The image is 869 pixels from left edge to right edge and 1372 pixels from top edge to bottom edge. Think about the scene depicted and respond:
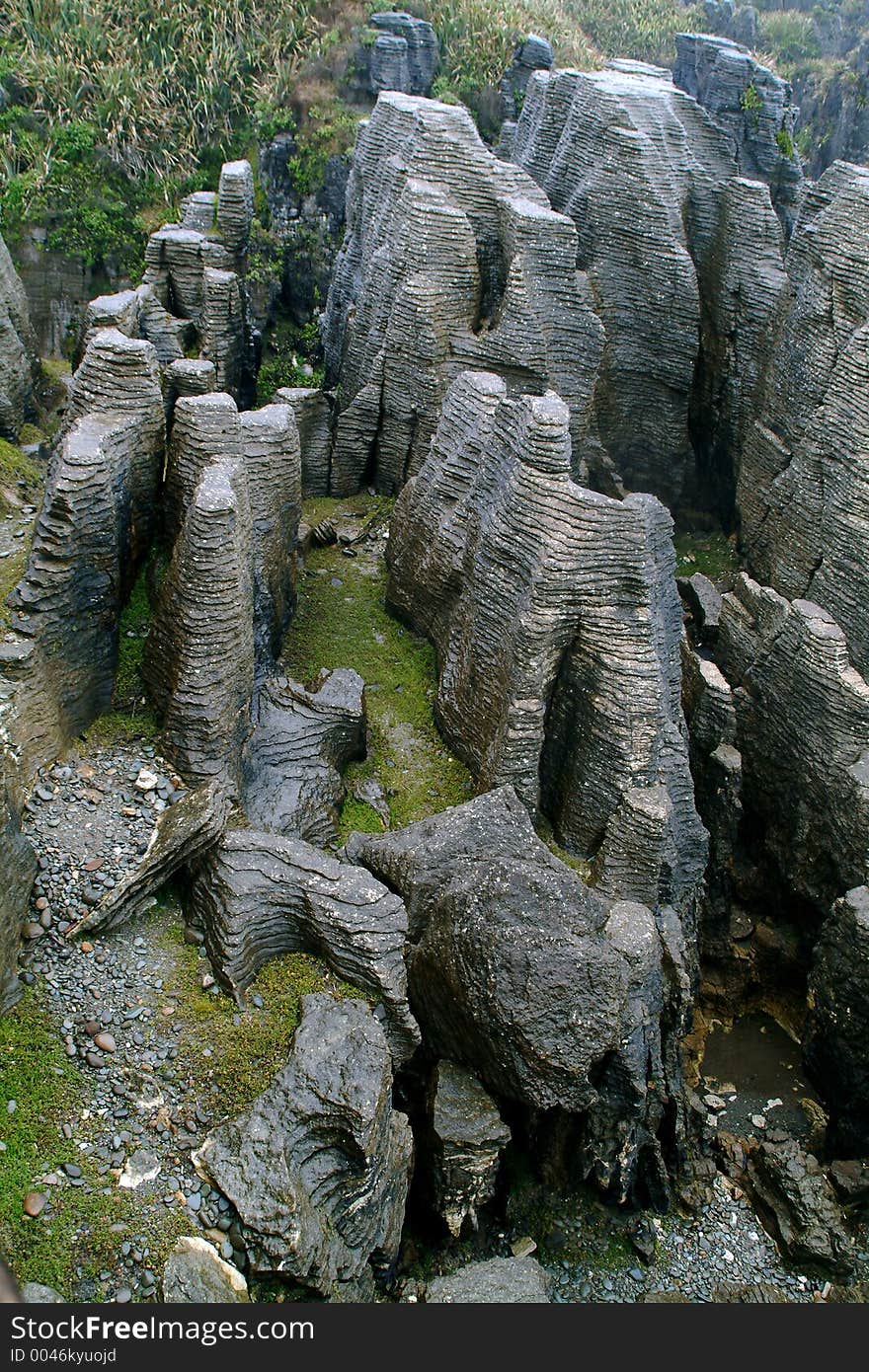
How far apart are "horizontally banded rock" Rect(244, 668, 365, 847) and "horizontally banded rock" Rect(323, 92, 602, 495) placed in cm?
610

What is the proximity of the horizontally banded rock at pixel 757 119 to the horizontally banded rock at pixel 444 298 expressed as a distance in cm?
902

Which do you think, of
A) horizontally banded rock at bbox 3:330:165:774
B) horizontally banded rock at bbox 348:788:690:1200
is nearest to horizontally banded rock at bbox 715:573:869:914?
horizontally banded rock at bbox 348:788:690:1200

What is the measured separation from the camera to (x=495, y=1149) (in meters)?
11.1

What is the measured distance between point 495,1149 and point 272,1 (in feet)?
91.1

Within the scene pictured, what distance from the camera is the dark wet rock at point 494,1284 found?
1022cm

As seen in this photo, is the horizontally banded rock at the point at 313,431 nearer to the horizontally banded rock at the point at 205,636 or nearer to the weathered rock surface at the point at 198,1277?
the horizontally banded rock at the point at 205,636

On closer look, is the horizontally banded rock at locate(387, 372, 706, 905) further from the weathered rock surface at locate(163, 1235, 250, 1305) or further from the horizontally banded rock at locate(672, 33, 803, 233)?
the horizontally banded rock at locate(672, 33, 803, 233)

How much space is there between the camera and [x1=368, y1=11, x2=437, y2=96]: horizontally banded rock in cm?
2758

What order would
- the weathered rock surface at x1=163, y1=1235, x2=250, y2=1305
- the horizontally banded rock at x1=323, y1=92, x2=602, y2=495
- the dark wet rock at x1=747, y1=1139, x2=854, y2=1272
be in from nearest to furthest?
1. the weathered rock surface at x1=163, y1=1235, x2=250, y2=1305
2. the dark wet rock at x1=747, y1=1139, x2=854, y2=1272
3. the horizontally banded rock at x1=323, y1=92, x2=602, y2=495

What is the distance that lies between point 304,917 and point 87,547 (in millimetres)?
4406

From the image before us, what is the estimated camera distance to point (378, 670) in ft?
50.5

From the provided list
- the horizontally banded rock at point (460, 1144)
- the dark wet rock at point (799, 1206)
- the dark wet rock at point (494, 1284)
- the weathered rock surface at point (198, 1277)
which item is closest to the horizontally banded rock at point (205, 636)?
the horizontally banded rock at point (460, 1144)

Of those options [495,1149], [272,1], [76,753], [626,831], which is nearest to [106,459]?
[76,753]

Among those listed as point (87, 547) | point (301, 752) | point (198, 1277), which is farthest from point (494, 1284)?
point (87, 547)
